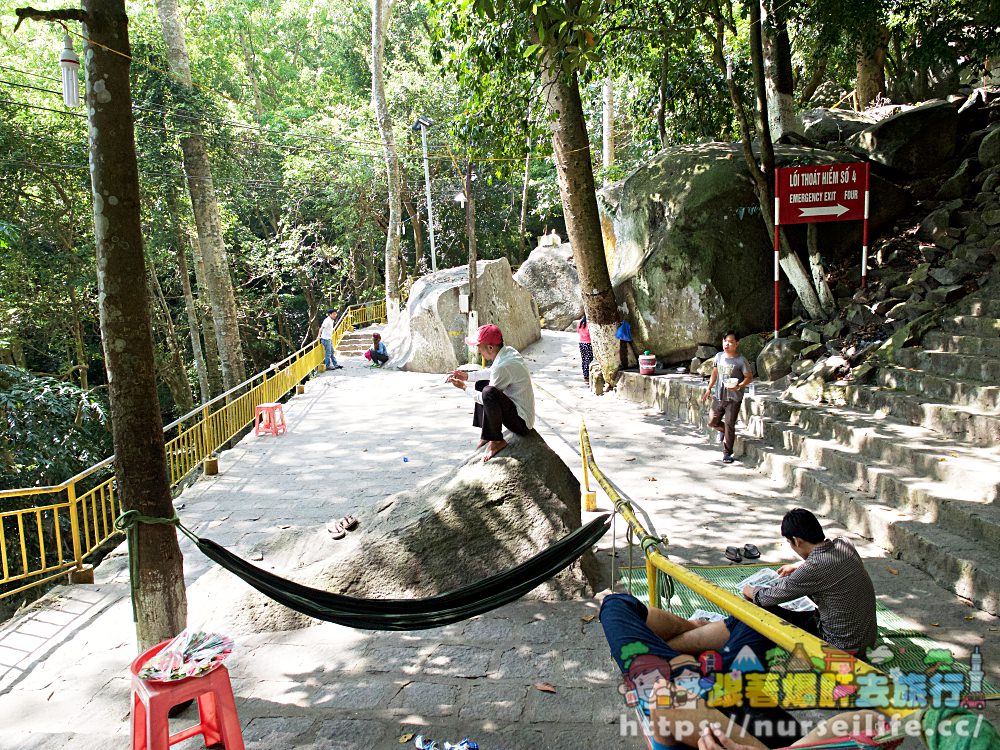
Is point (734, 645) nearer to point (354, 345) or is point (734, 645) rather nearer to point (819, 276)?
point (819, 276)

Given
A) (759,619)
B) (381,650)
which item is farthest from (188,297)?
(759,619)

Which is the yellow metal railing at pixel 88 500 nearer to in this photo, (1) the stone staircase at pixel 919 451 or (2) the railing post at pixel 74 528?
(2) the railing post at pixel 74 528

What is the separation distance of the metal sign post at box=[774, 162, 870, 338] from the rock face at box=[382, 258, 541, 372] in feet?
33.3

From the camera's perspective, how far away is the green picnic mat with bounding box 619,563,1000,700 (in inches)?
143

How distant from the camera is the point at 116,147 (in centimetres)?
399

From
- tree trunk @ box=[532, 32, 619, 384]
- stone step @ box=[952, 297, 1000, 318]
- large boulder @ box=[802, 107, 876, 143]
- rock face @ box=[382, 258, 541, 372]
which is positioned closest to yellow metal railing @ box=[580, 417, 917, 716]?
stone step @ box=[952, 297, 1000, 318]

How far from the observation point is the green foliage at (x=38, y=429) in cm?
1060

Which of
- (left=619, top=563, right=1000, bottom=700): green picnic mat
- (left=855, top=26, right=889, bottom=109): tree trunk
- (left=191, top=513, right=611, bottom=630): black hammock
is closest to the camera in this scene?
(left=619, top=563, right=1000, bottom=700): green picnic mat

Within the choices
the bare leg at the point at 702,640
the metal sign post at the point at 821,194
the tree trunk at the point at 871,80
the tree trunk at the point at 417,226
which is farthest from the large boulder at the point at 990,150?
the tree trunk at the point at 417,226

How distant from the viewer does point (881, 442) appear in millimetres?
6938

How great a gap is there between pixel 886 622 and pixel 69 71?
8180mm

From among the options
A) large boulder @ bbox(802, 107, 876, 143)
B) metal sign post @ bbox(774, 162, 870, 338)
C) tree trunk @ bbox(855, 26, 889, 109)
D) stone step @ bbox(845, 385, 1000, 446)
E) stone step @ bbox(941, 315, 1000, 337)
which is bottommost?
stone step @ bbox(845, 385, 1000, 446)

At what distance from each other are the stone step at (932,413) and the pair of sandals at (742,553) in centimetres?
244

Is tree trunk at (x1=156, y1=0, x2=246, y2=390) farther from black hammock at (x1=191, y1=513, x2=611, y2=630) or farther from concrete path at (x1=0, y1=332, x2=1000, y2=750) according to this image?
black hammock at (x1=191, y1=513, x2=611, y2=630)
